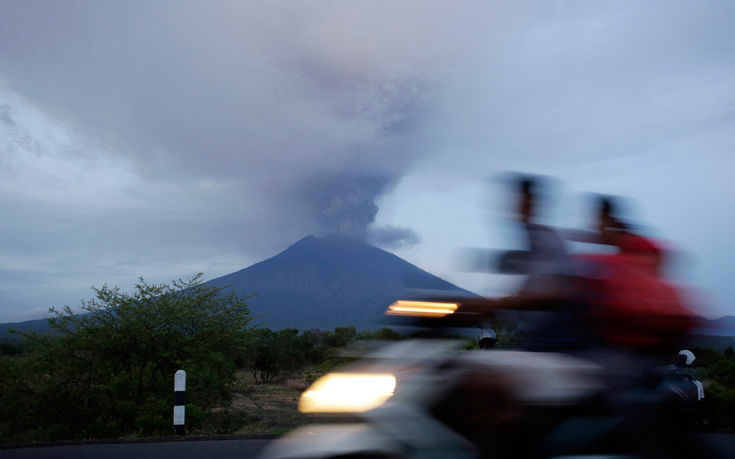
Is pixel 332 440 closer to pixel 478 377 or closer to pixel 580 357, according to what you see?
pixel 478 377

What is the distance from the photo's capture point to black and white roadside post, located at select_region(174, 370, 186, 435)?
718cm

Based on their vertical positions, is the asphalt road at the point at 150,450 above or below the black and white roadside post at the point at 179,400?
below

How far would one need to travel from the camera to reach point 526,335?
289 cm

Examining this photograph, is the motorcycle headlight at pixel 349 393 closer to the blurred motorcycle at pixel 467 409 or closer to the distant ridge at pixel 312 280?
the blurred motorcycle at pixel 467 409

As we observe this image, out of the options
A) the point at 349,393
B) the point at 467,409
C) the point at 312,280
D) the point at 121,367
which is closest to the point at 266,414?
the point at 121,367

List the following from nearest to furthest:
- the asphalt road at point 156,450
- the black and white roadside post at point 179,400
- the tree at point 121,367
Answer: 1. the asphalt road at point 156,450
2. the black and white roadside post at point 179,400
3. the tree at point 121,367

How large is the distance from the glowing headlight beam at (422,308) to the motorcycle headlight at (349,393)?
38 centimetres

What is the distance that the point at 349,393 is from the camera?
2.70 m

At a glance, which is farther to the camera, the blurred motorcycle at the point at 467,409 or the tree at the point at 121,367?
the tree at the point at 121,367

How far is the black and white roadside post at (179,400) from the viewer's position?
7.18 metres

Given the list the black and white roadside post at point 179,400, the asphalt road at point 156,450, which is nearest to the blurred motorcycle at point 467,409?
the asphalt road at point 156,450

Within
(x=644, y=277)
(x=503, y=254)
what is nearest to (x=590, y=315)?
(x=644, y=277)

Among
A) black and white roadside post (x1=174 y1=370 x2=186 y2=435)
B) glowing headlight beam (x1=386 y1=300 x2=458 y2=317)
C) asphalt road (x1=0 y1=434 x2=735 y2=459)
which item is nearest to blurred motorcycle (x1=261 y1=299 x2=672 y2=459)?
glowing headlight beam (x1=386 y1=300 x2=458 y2=317)

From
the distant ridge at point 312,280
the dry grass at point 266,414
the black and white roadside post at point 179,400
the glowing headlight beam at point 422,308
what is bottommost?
the dry grass at point 266,414
